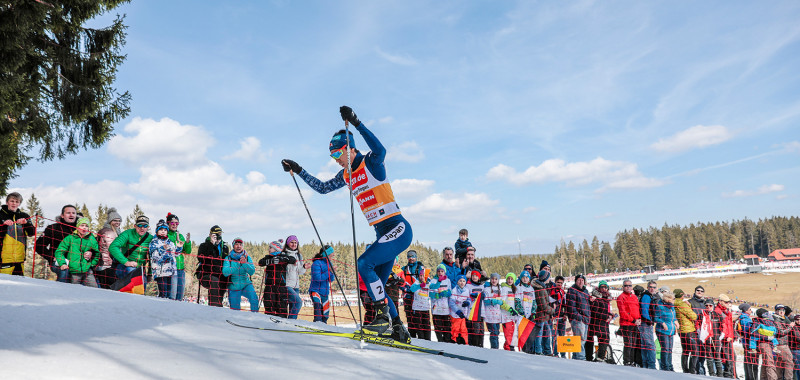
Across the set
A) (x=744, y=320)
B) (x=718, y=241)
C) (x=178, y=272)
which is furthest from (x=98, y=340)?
(x=718, y=241)

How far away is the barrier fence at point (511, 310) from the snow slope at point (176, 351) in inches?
109

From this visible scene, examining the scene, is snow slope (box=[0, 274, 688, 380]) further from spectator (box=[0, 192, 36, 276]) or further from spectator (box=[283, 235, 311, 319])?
spectator (box=[283, 235, 311, 319])

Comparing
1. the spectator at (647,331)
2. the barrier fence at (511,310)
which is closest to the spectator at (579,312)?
the barrier fence at (511,310)

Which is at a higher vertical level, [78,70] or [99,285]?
[78,70]

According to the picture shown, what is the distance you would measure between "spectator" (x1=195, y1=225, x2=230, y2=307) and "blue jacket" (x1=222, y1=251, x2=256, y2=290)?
0.39ft

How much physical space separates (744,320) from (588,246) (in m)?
152

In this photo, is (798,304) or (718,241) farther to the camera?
(718,241)

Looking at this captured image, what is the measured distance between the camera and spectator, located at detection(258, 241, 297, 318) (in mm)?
8352

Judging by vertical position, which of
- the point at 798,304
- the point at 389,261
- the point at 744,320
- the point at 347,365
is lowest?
the point at 798,304

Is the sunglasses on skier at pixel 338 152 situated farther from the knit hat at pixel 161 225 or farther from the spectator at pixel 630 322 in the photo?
the spectator at pixel 630 322

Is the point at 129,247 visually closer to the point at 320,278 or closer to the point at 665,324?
the point at 320,278

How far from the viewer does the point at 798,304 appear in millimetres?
57125

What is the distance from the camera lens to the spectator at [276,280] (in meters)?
8.35

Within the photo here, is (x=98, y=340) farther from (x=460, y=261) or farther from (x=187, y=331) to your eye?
(x=460, y=261)
